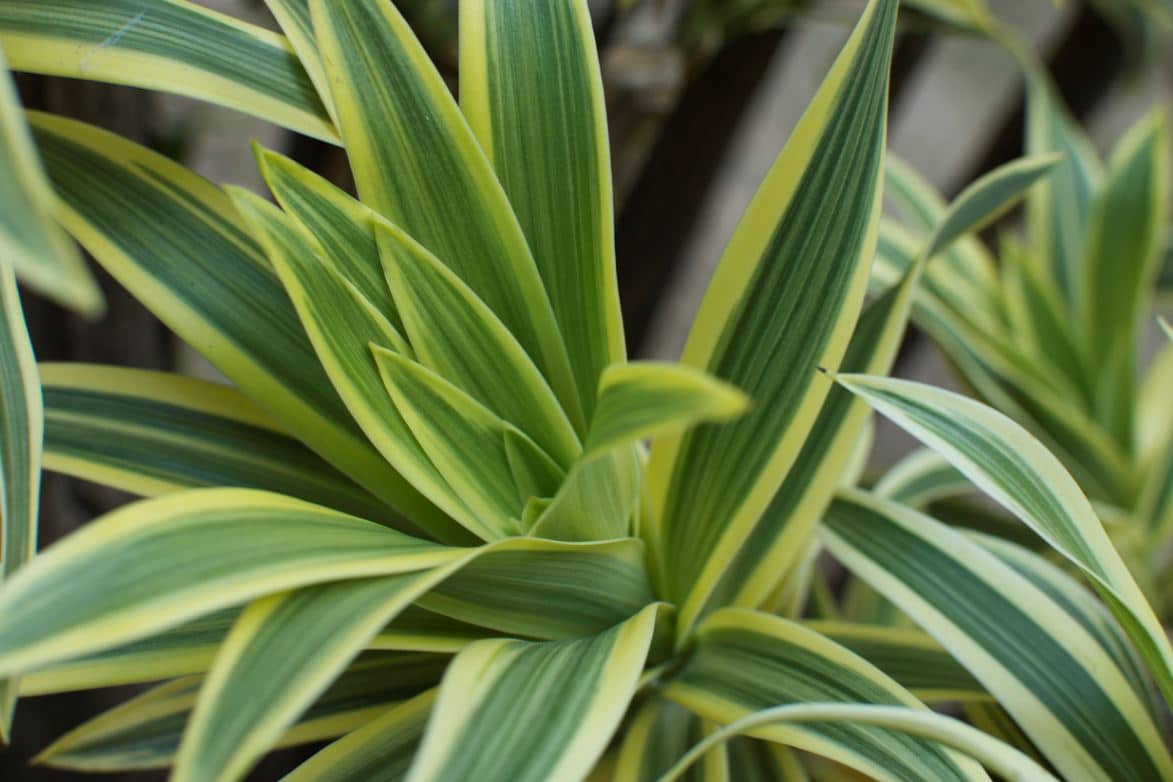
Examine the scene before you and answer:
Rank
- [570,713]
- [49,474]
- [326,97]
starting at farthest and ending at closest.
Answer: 1. [49,474]
2. [326,97]
3. [570,713]

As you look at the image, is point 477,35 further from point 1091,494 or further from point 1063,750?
point 1091,494

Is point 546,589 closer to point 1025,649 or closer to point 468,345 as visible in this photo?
point 468,345

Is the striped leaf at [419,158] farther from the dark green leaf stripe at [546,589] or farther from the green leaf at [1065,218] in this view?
the green leaf at [1065,218]

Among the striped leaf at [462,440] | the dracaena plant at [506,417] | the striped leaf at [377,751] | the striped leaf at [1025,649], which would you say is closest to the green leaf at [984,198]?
the dracaena plant at [506,417]

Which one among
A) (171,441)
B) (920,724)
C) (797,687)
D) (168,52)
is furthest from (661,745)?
(168,52)

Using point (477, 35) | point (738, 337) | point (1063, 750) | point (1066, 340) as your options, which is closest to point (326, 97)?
point (477, 35)

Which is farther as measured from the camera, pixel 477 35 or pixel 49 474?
pixel 49 474

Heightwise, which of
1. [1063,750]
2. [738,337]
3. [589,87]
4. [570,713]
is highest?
[589,87]
